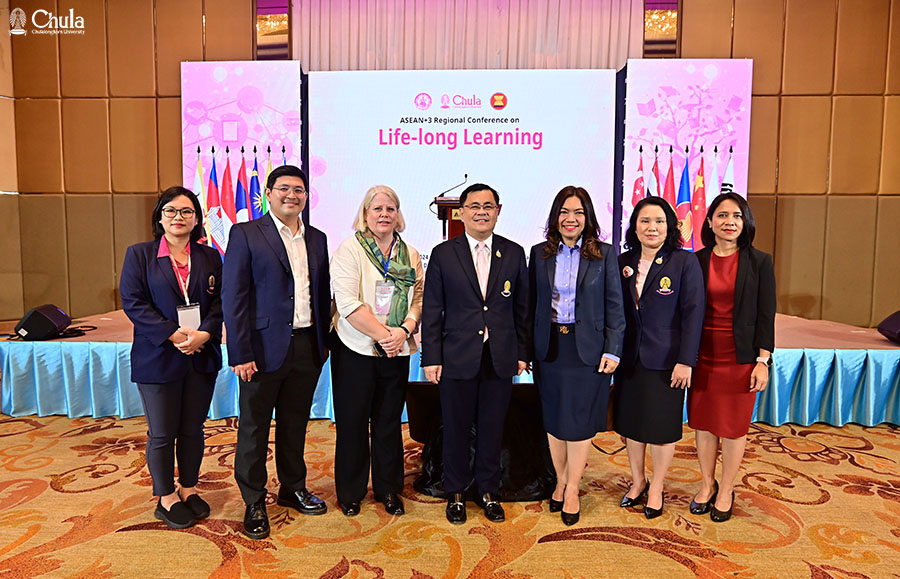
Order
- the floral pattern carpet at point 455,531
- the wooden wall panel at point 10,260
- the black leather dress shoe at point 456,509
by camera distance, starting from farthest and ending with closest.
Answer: the wooden wall panel at point 10,260, the black leather dress shoe at point 456,509, the floral pattern carpet at point 455,531

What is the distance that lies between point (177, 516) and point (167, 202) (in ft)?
4.36

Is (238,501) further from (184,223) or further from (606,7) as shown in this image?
(606,7)

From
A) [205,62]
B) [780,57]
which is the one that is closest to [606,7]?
[780,57]

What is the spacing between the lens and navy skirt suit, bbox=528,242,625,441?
93.4 inches

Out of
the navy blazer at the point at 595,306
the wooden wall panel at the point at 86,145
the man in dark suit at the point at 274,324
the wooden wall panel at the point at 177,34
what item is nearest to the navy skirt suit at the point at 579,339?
the navy blazer at the point at 595,306

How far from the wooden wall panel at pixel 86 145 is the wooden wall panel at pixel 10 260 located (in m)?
0.61

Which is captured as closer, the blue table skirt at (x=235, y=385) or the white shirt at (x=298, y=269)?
the white shirt at (x=298, y=269)

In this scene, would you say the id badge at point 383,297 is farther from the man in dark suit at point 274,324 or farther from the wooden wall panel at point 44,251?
the wooden wall panel at point 44,251

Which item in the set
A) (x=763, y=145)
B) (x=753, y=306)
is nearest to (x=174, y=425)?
(x=753, y=306)

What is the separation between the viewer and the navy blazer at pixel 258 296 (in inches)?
88.0

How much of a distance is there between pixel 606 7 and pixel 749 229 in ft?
→ 13.3

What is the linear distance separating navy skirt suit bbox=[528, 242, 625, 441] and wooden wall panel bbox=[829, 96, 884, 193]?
4.52m

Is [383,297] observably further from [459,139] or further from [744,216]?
[459,139]

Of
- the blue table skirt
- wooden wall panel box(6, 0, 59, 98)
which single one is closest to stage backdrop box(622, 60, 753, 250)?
the blue table skirt
